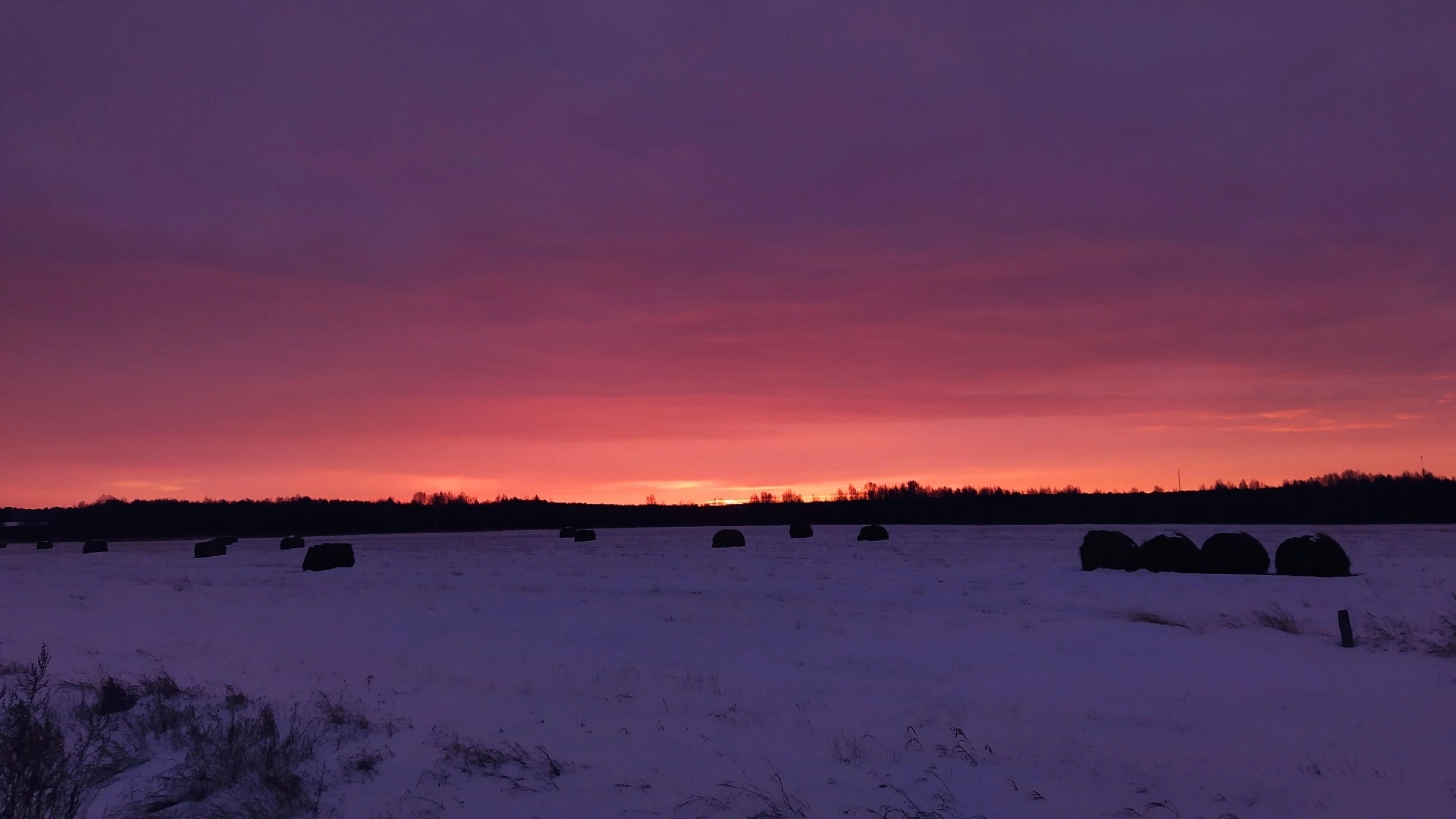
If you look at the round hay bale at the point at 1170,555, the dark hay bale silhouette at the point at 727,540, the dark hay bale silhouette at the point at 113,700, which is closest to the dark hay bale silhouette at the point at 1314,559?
the round hay bale at the point at 1170,555

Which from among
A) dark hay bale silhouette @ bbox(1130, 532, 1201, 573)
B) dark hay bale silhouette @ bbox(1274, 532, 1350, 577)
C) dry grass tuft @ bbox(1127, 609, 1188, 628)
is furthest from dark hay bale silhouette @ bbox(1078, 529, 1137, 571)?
dry grass tuft @ bbox(1127, 609, 1188, 628)

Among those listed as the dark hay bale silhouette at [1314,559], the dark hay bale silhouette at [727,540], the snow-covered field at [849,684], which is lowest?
the snow-covered field at [849,684]

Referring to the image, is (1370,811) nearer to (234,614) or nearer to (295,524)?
(234,614)

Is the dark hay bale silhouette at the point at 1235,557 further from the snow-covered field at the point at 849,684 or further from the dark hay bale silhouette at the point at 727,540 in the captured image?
the dark hay bale silhouette at the point at 727,540

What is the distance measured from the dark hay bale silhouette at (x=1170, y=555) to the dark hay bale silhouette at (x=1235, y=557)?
354 mm

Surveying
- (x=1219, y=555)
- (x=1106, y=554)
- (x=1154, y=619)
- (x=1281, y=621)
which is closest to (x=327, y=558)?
(x=1106, y=554)

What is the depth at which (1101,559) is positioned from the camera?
1283 inches

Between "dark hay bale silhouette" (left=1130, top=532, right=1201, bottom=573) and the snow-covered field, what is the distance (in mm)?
2188

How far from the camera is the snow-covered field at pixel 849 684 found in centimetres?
820

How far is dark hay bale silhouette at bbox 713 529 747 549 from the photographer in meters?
51.3

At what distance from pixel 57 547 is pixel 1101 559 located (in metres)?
80.8

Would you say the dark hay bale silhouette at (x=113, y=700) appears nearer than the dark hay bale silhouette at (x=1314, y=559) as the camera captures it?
Yes

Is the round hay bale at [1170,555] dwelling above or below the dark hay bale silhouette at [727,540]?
below

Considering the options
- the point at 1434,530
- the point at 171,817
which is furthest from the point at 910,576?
the point at 1434,530
